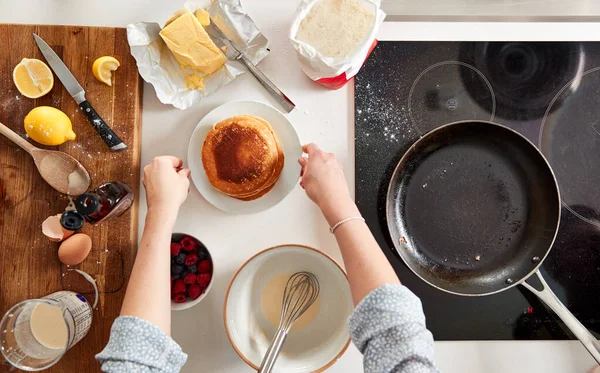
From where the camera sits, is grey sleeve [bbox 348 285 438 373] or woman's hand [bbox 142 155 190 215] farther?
woman's hand [bbox 142 155 190 215]

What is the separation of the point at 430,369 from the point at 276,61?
28.9 inches

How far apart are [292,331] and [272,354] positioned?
145mm

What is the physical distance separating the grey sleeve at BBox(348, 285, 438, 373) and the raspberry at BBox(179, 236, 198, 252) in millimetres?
389

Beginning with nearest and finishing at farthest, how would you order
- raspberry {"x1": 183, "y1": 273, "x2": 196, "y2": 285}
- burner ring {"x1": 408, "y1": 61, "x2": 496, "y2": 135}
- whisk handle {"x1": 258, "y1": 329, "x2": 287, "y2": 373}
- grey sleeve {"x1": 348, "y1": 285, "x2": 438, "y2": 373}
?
grey sleeve {"x1": 348, "y1": 285, "x2": 438, "y2": 373}
whisk handle {"x1": 258, "y1": 329, "x2": 287, "y2": 373}
raspberry {"x1": 183, "y1": 273, "x2": 196, "y2": 285}
burner ring {"x1": 408, "y1": 61, "x2": 496, "y2": 135}

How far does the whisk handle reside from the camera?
856 millimetres

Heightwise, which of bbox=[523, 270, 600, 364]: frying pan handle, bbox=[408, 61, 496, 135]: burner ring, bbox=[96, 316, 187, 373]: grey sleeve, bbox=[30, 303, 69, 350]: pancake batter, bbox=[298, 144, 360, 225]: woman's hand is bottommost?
bbox=[523, 270, 600, 364]: frying pan handle

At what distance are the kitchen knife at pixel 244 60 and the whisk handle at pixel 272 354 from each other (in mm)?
501

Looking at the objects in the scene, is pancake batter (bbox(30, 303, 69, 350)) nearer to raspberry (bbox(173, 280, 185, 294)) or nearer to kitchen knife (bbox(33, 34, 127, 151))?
raspberry (bbox(173, 280, 185, 294))

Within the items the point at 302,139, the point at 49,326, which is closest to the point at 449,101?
the point at 302,139


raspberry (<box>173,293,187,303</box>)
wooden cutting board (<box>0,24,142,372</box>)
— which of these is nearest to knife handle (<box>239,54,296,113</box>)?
wooden cutting board (<box>0,24,142,372</box>)

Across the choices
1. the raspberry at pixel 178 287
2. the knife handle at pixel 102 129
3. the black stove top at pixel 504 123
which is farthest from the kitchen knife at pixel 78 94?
the black stove top at pixel 504 123

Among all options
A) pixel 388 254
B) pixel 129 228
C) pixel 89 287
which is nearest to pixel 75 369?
pixel 89 287

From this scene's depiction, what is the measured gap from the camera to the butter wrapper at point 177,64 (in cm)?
101

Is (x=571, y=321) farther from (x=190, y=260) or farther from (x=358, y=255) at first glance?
(x=190, y=260)
